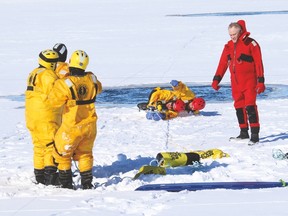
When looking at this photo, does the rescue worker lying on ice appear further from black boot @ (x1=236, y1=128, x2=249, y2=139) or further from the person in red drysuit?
the person in red drysuit

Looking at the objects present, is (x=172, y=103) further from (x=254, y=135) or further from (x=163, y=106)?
(x=254, y=135)

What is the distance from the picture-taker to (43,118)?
7242mm

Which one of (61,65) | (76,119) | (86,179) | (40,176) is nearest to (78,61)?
(76,119)

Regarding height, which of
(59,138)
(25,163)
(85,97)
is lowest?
(25,163)

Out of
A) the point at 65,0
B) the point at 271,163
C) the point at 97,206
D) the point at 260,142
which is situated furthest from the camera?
the point at 65,0

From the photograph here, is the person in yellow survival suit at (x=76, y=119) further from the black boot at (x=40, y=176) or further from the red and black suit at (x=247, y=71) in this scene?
the red and black suit at (x=247, y=71)

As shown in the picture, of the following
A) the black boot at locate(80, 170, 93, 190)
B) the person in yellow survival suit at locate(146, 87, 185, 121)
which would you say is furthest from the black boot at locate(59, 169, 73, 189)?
the person in yellow survival suit at locate(146, 87, 185, 121)

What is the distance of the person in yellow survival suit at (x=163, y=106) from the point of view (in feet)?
37.3

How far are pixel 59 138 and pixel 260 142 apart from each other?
3.61 meters

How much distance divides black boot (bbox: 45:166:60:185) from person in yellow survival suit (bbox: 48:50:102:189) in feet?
0.89

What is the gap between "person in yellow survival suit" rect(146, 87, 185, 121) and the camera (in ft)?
37.3

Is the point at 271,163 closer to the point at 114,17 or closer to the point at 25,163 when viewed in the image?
the point at 25,163

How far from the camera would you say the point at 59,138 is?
6793 millimetres

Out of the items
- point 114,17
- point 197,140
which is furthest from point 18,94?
point 114,17
